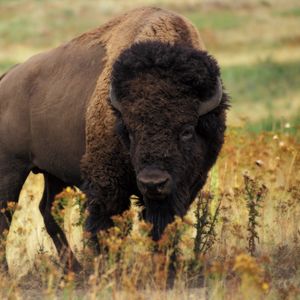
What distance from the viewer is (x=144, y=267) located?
5590mm

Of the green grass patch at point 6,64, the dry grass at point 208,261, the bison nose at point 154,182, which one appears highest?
the green grass patch at point 6,64

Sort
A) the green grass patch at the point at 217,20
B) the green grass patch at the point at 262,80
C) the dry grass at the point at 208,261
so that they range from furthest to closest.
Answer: the green grass patch at the point at 217,20 < the green grass patch at the point at 262,80 < the dry grass at the point at 208,261

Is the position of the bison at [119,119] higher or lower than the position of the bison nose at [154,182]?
higher

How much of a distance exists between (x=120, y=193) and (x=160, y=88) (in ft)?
3.16

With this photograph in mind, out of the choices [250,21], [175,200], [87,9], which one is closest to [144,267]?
Result: [175,200]

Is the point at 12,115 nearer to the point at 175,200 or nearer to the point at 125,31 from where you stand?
the point at 125,31

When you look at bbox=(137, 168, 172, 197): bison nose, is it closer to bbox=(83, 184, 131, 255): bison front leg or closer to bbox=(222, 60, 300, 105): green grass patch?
bbox=(83, 184, 131, 255): bison front leg

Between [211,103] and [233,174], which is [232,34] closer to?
[233,174]

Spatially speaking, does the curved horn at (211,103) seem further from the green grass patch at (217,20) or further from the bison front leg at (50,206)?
the green grass patch at (217,20)

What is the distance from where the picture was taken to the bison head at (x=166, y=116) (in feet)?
20.1

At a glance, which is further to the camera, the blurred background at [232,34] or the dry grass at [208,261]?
the blurred background at [232,34]

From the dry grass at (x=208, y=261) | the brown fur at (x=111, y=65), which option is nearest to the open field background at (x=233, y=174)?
the dry grass at (x=208, y=261)

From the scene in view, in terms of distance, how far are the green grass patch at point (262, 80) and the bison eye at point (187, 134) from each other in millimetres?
18933

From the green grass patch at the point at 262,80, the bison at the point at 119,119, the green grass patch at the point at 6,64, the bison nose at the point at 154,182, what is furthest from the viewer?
the green grass patch at the point at 6,64
